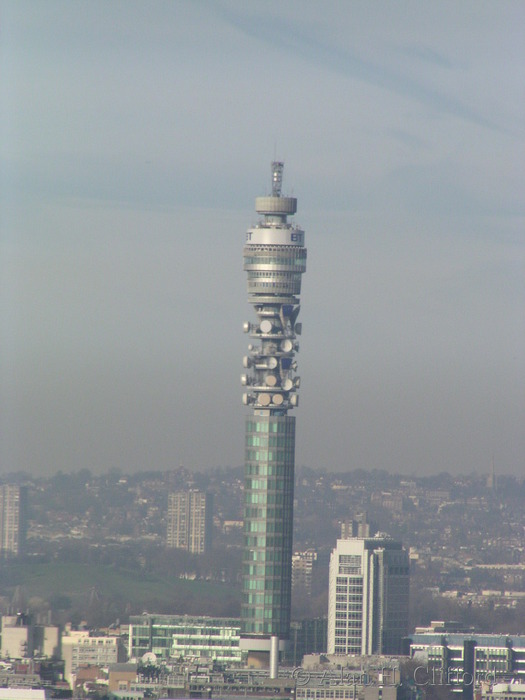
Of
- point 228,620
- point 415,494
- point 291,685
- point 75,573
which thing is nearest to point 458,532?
point 415,494

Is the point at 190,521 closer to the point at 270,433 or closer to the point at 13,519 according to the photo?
the point at 13,519

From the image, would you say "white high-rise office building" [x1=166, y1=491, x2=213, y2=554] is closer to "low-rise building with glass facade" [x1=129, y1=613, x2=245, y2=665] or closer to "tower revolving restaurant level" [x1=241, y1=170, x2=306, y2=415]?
"low-rise building with glass facade" [x1=129, y1=613, x2=245, y2=665]

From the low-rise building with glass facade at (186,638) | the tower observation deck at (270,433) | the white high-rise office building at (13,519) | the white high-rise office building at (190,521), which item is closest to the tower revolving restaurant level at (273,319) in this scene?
the tower observation deck at (270,433)

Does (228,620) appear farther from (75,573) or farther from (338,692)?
(75,573)

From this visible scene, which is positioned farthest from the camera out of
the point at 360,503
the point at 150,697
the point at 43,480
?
the point at 360,503

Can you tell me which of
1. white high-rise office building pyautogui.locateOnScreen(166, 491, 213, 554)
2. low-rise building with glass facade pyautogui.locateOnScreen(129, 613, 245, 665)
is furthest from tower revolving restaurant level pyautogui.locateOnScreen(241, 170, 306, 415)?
white high-rise office building pyautogui.locateOnScreen(166, 491, 213, 554)

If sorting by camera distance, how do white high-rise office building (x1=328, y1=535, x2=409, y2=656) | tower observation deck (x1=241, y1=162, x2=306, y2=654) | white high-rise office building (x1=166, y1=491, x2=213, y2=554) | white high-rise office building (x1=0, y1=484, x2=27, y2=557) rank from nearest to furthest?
tower observation deck (x1=241, y1=162, x2=306, y2=654), white high-rise office building (x1=328, y1=535, x2=409, y2=656), white high-rise office building (x1=0, y1=484, x2=27, y2=557), white high-rise office building (x1=166, y1=491, x2=213, y2=554)

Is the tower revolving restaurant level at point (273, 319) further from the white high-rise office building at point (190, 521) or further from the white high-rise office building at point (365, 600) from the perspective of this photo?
the white high-rise office building at point (190, 521)
